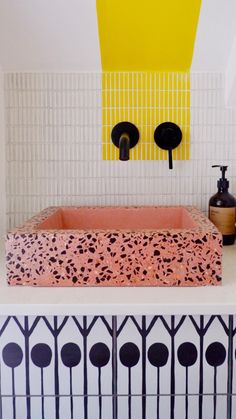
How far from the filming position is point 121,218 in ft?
4.55

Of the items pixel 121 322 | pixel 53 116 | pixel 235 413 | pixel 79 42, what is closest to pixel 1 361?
pixel 121 322

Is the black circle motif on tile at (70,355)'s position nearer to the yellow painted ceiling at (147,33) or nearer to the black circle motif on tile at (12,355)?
the black circle motif on tile at (12,355)

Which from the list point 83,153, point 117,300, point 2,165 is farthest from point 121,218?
point 117,300

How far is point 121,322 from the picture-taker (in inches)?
41.6

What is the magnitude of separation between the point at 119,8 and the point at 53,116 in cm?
39

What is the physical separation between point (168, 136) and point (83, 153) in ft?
0.91

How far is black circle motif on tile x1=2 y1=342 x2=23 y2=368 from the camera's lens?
1.06m

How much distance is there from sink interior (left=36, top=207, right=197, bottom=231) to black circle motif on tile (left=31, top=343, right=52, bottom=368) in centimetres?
42

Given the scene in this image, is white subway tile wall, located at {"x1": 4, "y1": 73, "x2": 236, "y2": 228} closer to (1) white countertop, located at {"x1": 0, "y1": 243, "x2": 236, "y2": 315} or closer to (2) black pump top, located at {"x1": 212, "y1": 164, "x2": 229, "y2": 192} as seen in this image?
(2) black pump top, located at {"x1": 212, "y1": 164, "x2": 229, "y2": 192}

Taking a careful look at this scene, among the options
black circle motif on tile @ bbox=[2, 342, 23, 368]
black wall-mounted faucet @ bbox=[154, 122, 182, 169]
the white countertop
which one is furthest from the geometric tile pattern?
black wall-mounted faucet @ bbox=[154, 122, 182, 169]

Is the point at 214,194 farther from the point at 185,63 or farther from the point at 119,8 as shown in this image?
the point at 119,8

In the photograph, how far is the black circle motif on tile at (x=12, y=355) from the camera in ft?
3.48

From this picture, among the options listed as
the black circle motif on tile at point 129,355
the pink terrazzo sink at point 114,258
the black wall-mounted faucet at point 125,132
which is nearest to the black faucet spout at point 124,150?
the black wall-mounted faucet at point 125,132

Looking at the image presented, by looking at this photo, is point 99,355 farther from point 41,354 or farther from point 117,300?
point 117,300
